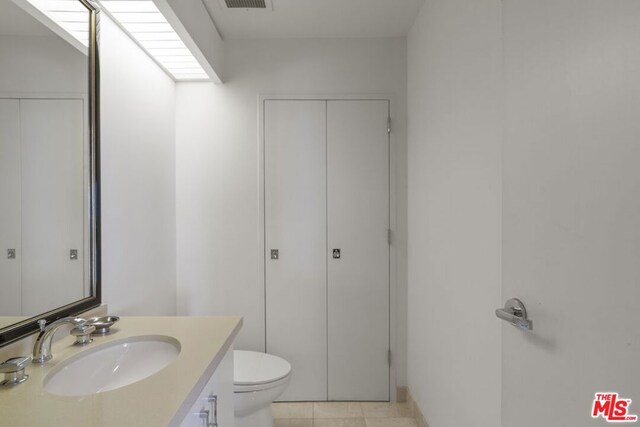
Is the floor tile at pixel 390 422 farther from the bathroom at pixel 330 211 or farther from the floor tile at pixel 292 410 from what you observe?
the floor tile at pixel 292 410

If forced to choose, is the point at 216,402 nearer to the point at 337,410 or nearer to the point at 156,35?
the point at 337,410

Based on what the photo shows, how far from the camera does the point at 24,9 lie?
98 centimetres

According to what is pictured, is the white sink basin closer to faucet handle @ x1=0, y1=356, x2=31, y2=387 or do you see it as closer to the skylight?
faucet handle @ x1=0, y1=356, x2=31, y2=387

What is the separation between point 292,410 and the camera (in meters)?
2.15

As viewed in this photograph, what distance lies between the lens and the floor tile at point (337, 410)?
2.09m

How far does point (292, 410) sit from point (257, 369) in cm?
58

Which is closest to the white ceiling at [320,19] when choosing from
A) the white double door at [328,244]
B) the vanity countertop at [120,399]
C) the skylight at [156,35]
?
the skylight at [156,35]

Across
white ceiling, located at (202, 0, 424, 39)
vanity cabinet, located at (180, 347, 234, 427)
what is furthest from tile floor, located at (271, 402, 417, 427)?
white ceiling, located at (202, 0, 424, 39)

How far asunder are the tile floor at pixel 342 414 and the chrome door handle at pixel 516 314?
152 centimetres

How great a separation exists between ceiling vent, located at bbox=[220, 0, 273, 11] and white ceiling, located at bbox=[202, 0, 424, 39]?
1.2 inches

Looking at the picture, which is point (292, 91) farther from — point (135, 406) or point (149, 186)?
point (135, 406)

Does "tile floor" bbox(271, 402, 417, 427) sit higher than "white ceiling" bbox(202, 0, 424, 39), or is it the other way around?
"white ceiling" bbox(202, 0, 424, 39)

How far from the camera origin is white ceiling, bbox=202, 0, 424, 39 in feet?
6.22

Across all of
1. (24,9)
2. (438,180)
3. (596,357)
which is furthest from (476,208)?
(24,9)
